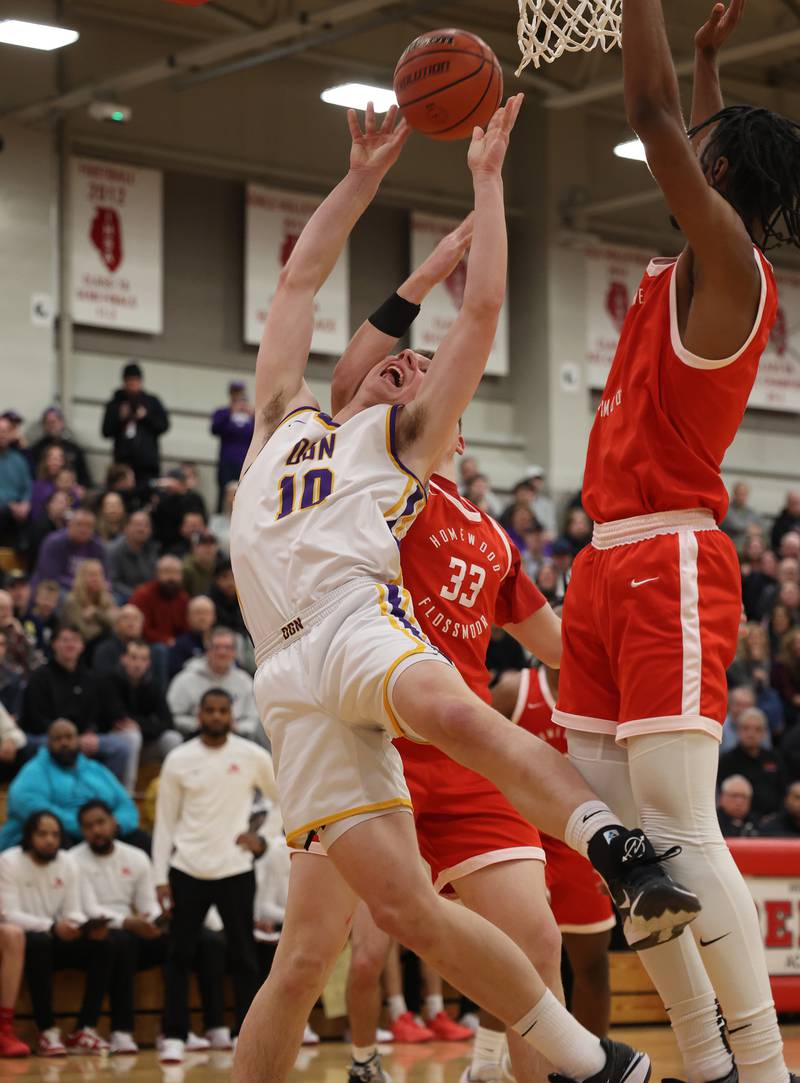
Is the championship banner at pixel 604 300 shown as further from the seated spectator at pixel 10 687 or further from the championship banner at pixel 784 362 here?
the seated spectator at pixel 10 687

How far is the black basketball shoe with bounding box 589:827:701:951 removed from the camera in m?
3.64

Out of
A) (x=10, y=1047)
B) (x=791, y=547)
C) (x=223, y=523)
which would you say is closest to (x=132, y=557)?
(x=223, y=523)

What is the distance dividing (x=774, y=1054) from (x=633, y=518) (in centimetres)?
145

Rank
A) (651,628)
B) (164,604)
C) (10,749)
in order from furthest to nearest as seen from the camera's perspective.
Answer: (164,604), (10,749), (651,628)

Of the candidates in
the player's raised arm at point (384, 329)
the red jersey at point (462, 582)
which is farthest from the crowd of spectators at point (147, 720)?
the player's raised arm at point (384, 329)

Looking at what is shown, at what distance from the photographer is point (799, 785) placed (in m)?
12.4

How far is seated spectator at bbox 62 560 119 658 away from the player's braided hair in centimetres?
973

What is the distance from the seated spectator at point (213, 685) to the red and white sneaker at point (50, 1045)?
300 cm

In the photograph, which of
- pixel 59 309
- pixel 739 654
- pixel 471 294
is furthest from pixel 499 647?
pixel 471 294

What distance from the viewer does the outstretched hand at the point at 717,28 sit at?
16.2ft

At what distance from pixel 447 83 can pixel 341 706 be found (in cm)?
235

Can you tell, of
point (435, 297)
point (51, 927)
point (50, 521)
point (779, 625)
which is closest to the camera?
point (51, 927)

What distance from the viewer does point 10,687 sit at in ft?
40.4

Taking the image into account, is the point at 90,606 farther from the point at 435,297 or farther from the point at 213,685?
the point at 435,297
